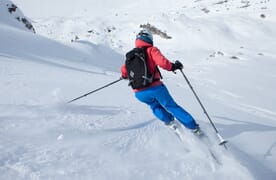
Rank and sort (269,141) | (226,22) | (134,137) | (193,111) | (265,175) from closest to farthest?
(265,175), (134,137), (269,141), (193,111), (226,22)

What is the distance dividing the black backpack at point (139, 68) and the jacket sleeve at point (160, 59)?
12 centimetres

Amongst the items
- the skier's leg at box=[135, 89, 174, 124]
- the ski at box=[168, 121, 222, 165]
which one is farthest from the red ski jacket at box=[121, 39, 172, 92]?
the ski at box=[168, 121, 222, 165]

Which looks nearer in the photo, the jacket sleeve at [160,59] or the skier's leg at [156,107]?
the jacket sleeve at [160,59]

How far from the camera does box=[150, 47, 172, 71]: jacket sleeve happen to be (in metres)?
3.99

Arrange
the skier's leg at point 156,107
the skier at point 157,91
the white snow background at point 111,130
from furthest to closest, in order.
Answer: the skier's leg at point 156,107, the skier at point 157,91, the white snow background at point 111,130

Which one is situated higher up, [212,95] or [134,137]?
[134,137]

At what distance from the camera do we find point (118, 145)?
380 centimetres

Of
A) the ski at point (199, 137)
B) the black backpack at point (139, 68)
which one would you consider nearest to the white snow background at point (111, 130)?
the ski at point (199, 137)

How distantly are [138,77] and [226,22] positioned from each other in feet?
82.7

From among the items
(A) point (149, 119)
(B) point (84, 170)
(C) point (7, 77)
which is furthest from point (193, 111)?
(C) point (7, 77)

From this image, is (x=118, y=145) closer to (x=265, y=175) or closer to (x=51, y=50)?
(x=265, y=175)

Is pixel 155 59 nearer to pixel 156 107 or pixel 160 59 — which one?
pixel 160 59

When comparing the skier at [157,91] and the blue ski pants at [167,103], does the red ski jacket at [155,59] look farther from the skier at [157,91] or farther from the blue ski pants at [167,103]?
the blue ski pants at [167,103]

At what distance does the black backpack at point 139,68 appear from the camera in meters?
4.11
